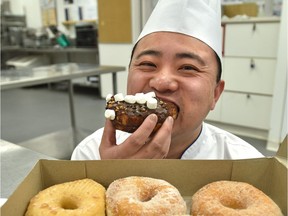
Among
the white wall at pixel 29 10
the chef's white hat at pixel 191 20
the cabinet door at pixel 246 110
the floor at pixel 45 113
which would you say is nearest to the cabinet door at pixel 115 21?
the floor at pixel 45 113

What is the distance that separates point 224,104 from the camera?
144 inches

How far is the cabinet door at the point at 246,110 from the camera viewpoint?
3.37 meters

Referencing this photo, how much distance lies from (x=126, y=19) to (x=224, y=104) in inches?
88.6

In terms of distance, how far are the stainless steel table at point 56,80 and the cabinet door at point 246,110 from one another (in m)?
1.45

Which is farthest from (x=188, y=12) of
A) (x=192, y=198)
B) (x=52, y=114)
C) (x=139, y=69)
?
(x=52, y=114)

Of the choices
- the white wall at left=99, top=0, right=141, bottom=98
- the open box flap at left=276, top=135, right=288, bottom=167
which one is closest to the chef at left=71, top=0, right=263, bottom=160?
the open box flap at left=276, top=135, right=288, bottom=167

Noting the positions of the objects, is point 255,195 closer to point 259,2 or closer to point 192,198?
point 192,198

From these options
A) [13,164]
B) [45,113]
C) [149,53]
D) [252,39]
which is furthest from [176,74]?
[45,113]

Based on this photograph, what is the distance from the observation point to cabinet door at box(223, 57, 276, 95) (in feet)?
10.6

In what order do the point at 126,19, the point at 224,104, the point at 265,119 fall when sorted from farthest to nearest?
the point at 126,19 → the point at 224,104 → the point at 265,119

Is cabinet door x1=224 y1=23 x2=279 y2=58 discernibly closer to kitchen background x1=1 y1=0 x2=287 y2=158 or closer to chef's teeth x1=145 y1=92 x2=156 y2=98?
kitchen background x1=1 y1=0 x2=287 y2=158

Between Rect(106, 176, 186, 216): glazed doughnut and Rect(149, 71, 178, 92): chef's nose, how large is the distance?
0.39 m

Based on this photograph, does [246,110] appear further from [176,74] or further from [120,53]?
[176,74]

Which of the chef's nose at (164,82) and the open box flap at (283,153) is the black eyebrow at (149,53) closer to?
the chef's nose at (164,82)
